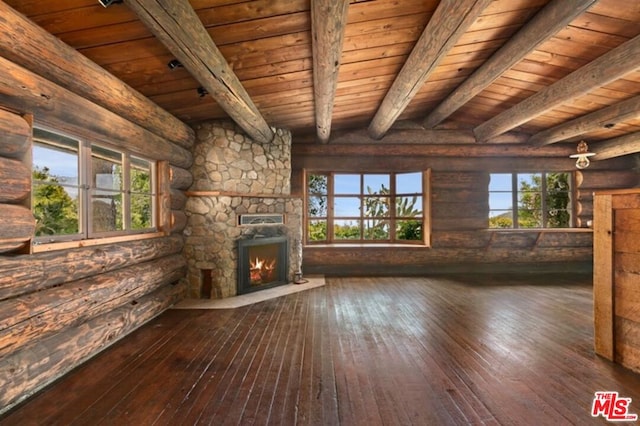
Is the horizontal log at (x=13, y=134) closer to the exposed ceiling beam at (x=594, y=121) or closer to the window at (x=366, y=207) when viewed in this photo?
the window at (x=366, y=207)

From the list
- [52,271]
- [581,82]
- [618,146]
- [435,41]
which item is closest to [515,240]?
[618,146]

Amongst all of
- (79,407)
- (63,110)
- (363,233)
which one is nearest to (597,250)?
(363,233)

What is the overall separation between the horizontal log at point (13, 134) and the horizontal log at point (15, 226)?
36cm

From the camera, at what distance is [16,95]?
5.83 feet

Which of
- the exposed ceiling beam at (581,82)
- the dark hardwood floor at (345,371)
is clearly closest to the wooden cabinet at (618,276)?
the dark hardwood floor at (345,371)

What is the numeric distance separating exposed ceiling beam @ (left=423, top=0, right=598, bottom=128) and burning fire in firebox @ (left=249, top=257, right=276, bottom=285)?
12.4 feet

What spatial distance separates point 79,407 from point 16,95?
2.04m

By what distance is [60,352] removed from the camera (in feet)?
6.84

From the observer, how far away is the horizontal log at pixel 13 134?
5.68 feet

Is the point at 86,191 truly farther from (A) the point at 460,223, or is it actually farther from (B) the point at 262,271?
(A) the point at 460,223

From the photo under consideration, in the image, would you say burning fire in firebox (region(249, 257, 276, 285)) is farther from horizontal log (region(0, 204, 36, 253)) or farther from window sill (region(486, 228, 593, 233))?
window sill (region(486, 228, 593, 233))

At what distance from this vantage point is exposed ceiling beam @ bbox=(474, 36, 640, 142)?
104 inches

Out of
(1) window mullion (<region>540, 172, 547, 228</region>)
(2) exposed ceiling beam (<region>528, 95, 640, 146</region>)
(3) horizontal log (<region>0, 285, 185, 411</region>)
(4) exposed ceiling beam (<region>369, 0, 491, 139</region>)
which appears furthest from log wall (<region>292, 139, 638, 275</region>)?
(3) horizontal log (<region>0, 285, 185, 411</region>)

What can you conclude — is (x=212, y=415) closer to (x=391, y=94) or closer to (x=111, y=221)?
(x=111, y=221)
